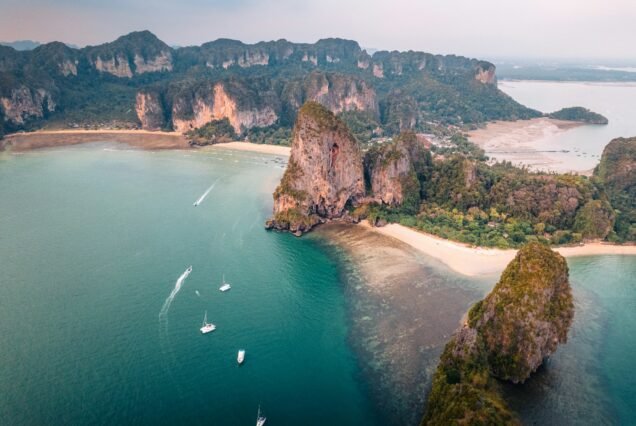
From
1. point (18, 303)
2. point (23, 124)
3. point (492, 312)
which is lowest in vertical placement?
point (18, 303)

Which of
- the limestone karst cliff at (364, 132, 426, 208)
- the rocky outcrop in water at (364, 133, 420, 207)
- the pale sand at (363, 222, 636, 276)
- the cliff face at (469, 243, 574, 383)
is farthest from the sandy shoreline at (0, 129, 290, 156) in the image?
the cliff face at (469, 243, 574, 383)

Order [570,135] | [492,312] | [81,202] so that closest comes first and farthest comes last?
[492,312]
[81,202]
[570,135]

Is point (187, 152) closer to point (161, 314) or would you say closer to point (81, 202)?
point (81, 202)

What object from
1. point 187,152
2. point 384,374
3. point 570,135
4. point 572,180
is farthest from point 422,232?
point 570,135

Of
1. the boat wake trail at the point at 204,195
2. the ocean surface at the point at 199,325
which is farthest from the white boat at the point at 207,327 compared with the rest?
the boat wake trail at the point at 204,195

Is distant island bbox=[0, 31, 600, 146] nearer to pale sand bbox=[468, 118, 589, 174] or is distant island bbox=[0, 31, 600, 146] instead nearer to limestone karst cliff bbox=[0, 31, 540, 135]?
limestone karst cliff bbox=[0, 31, 540, 135]

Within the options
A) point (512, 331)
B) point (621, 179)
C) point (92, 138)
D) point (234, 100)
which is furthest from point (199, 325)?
point (92, 138)
